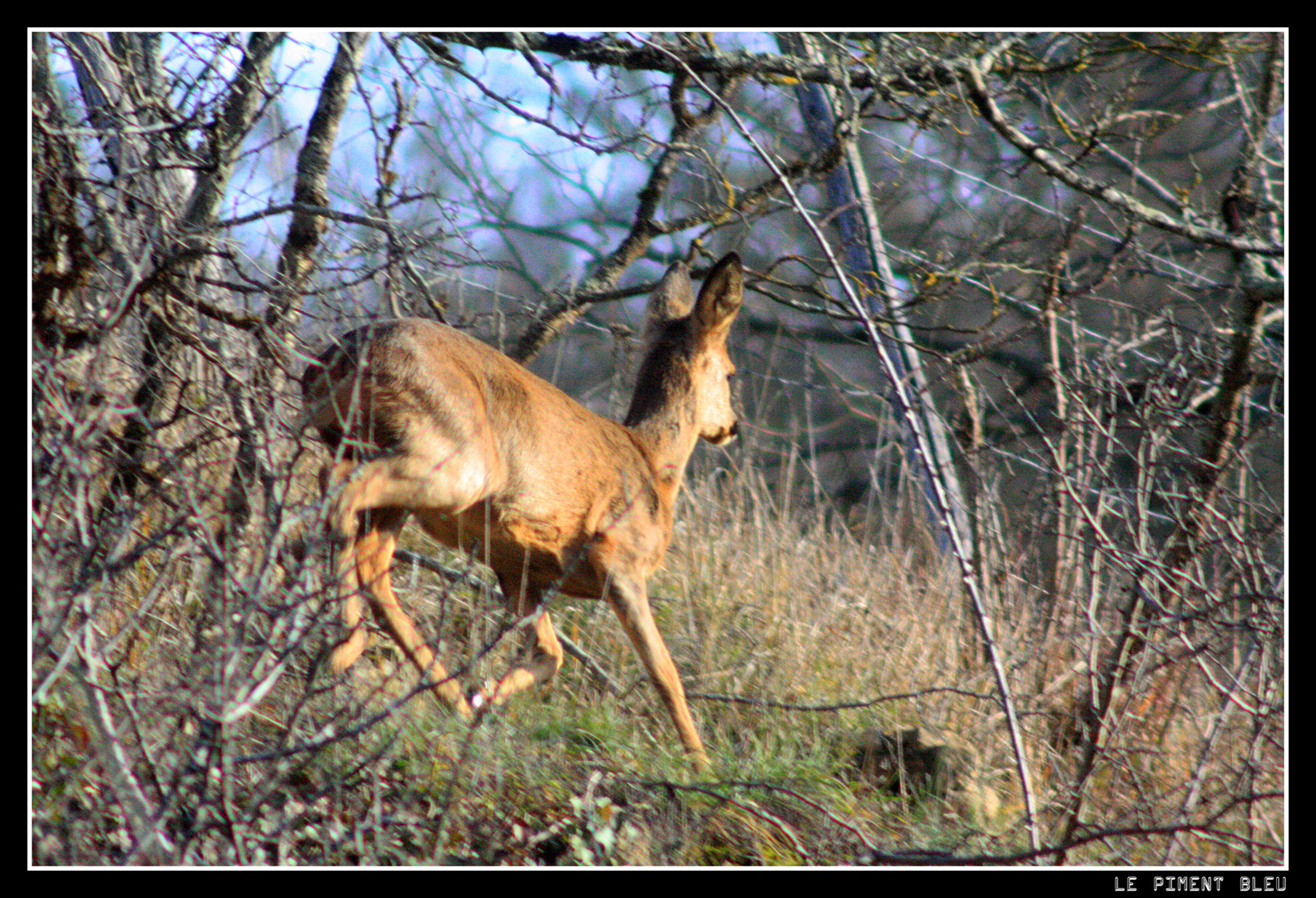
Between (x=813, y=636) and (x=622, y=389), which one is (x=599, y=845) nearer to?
(x=813, y=636)

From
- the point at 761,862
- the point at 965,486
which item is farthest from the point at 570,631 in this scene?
the point at 965,486

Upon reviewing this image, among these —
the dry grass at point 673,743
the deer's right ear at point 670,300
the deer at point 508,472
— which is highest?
the deer's right ear at point 670,300

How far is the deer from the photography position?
4469 mm

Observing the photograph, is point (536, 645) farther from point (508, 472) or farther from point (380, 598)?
point (508, 472)

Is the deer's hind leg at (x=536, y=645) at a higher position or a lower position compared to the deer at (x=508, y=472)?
lower

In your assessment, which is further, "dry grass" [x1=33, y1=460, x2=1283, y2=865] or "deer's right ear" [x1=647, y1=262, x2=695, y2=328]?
"deer's right ear" [x1=647, y1=262, x2=695, y2=328]

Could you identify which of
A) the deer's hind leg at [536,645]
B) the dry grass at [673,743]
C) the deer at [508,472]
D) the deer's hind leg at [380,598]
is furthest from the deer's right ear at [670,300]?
the deer's hind leg at [380,598]

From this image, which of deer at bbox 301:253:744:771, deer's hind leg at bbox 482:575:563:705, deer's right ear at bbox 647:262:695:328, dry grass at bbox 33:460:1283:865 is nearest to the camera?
dry grass at bbox 33:460:1283:865

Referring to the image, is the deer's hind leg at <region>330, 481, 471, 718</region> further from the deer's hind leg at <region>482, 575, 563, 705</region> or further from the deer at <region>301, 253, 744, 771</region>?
the deer's hind leg at <region>482, 575, 563, 705</region>

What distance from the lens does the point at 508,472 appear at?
484cm

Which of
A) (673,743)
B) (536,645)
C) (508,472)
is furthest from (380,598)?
(673,743)

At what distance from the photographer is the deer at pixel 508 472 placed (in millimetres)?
4469

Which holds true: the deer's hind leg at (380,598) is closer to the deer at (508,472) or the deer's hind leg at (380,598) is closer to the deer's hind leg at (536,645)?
the deer at (508,472)

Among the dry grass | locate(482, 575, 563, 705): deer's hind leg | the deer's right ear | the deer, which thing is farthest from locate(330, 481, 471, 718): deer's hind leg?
the deer's right ear
